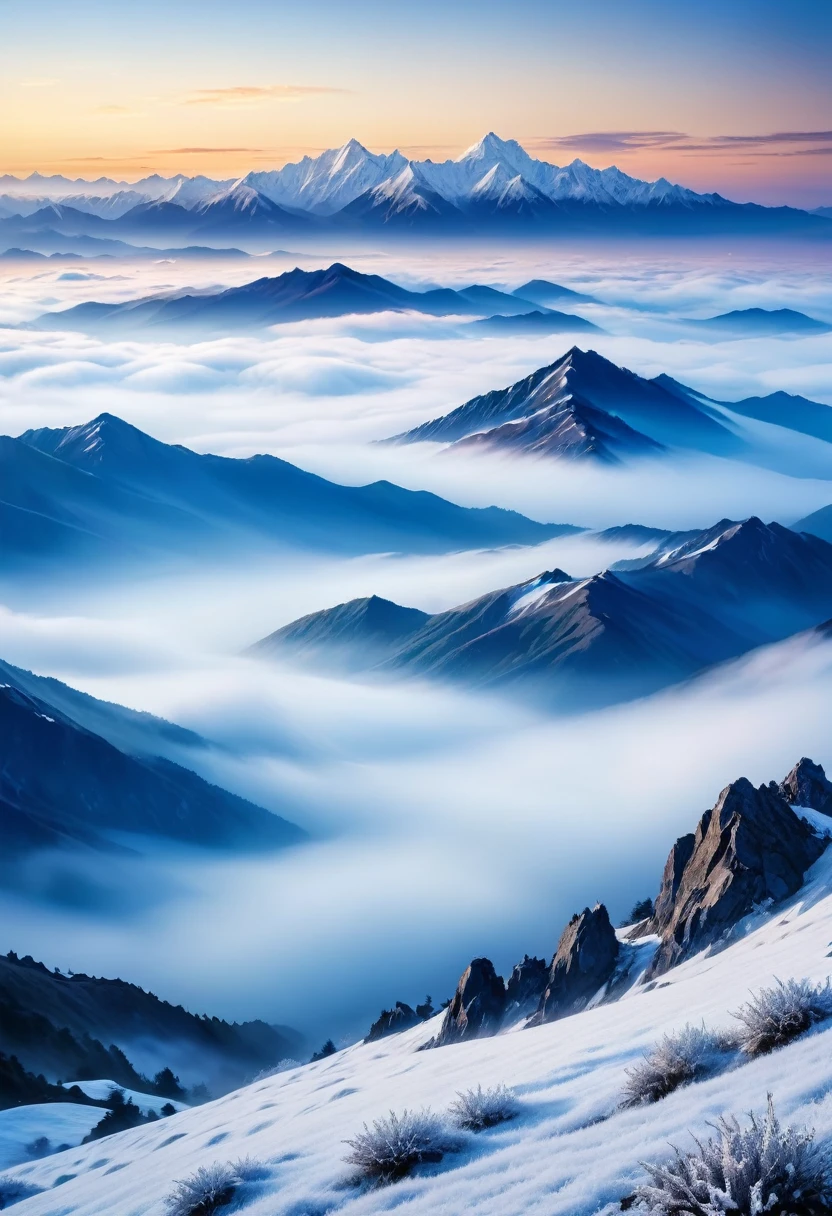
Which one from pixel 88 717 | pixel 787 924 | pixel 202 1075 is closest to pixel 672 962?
pixel 787 924

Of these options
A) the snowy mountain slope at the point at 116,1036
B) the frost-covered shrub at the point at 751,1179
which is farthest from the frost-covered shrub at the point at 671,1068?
the snowy mountain slope at the point at 116,1036

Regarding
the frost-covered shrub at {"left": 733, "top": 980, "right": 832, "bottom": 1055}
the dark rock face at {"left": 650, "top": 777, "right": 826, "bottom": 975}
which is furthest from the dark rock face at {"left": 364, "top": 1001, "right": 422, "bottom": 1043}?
the frost-covered shrub at {"left": 733, "top": 980, "right": 832, "bottom": 1055}

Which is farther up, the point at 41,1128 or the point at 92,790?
the point at 92,790

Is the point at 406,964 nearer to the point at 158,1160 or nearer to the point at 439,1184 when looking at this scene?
the point at 158,1160

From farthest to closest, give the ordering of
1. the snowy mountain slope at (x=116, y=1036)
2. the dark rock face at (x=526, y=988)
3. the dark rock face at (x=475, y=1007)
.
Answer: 1. the snowy mountain slope at (x=116, y=1036)
2. the dark rock face at (x=526, y=988)
3. the dark rock face at (x=475, y=1007)

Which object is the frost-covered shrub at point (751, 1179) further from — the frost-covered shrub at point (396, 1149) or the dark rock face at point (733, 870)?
the dark rock face at point (733, 870)

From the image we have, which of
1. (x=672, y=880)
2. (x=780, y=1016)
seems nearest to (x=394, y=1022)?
(x=672, y=880)

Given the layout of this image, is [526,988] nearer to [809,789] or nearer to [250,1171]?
[809,789]
